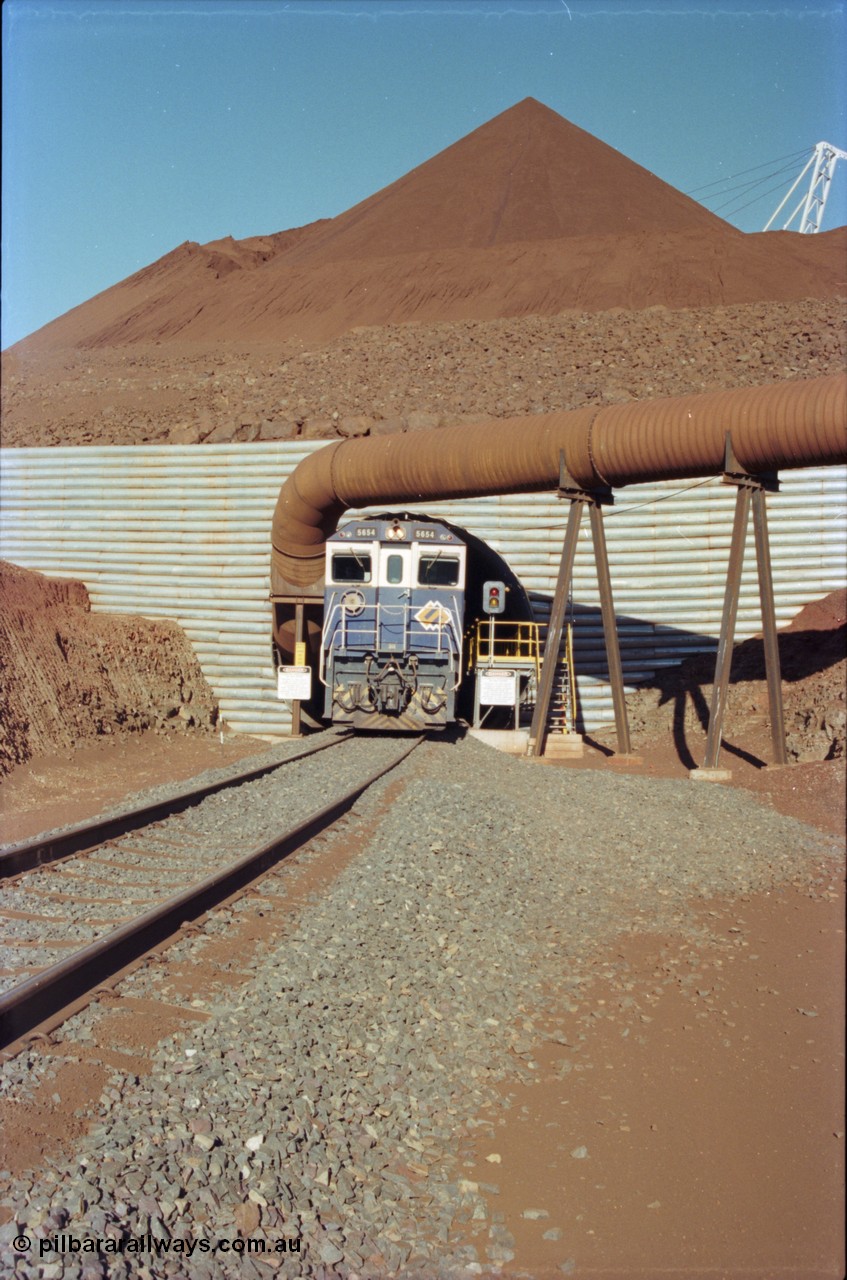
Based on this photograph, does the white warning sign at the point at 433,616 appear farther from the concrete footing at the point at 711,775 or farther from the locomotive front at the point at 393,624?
the concrete footing at the point at 711,775

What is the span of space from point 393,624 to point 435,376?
2532 cm

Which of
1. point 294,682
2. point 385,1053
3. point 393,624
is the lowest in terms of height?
point 385,1053

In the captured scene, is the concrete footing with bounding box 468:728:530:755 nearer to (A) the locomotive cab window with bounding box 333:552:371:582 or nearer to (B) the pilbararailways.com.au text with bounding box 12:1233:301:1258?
(A) the locomotive cab window with bounding box 333:552:371:582

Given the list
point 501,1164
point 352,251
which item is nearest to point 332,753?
point 501,1164

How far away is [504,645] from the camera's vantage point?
70.9 ft

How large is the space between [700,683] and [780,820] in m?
13.6

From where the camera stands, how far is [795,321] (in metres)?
41.3

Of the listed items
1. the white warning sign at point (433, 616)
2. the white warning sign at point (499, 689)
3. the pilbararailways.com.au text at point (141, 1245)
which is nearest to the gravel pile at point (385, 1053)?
the pilbararailways.com.au text at point (141, 1245)

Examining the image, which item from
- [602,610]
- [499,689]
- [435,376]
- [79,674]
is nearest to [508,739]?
[499,689]

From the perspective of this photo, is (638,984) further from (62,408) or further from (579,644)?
(62,408)

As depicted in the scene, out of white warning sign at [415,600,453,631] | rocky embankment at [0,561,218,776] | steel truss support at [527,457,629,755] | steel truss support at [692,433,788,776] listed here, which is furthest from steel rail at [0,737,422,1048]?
white warning sign at [415,600,453,631]

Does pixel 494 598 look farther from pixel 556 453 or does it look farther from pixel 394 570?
pixel 556 453

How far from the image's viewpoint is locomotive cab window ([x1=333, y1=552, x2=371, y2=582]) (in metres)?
20.1

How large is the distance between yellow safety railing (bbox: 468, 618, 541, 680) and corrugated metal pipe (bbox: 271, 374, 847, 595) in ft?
10.2
